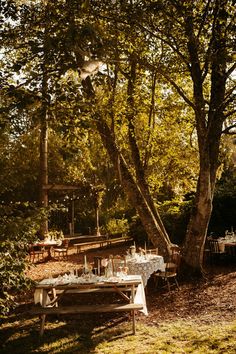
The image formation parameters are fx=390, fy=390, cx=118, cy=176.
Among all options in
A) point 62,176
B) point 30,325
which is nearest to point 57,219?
point 62,176

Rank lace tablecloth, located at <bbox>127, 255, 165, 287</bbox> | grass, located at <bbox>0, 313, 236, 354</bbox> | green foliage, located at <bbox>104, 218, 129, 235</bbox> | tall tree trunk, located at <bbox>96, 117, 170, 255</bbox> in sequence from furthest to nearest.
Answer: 1. green foliage, located at <bbox>104, 218, 129, 235</bbox>
2. tall tree trunk, located at <bbox>96, 117, 170, 255</bbox>
3. lace tablecloth, located at <bbox>127, 255, 165, 287</bbox>
4. grass, located at <bbox>0, 313, 236, 354</bbox>

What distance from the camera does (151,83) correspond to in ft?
42.1

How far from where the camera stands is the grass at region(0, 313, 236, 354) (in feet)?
20.4

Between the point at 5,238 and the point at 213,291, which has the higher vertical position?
the point at 5,238

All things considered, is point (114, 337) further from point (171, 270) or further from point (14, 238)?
point (171, 270)

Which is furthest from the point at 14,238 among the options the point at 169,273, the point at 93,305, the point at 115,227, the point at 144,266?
the point at 115,227

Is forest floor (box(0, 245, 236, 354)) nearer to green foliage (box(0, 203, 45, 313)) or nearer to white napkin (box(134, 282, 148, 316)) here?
white napkin (box(134, 282, 148, 316))

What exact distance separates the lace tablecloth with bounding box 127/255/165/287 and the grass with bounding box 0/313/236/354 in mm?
1915

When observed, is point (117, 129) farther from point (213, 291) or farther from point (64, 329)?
point (64, 329)

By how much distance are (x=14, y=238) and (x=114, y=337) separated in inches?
99.8

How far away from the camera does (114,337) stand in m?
6.98

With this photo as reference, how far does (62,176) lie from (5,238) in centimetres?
2155

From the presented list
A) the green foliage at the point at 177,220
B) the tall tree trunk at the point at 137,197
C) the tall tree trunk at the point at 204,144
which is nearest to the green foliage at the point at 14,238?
the tall tree trunk at the point at 137,197

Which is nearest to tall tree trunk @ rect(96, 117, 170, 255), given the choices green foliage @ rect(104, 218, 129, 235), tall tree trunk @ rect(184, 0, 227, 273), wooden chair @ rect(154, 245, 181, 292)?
wooden chair @ rect(154, 245, 181, 292)
